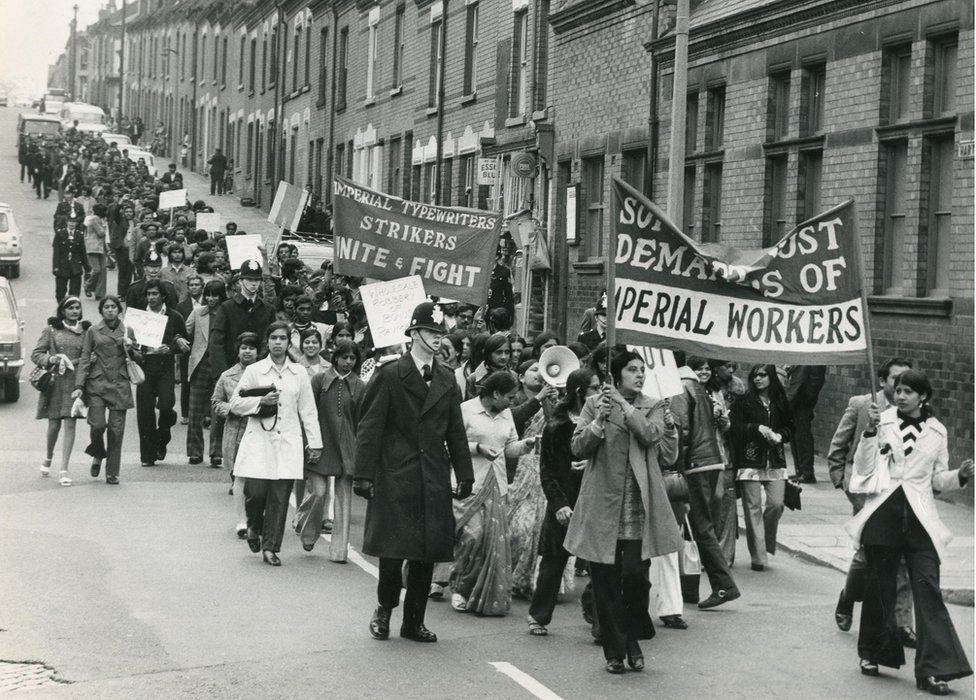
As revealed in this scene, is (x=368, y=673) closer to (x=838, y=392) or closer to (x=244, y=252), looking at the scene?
(x=838, y=392)

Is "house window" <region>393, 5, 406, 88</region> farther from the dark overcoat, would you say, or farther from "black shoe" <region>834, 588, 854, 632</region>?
"black shoe" <region>834, 588, 854, 632</region>

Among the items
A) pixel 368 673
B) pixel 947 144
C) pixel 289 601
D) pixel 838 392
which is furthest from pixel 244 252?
pixel 368 673

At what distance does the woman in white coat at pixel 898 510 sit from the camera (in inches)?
341

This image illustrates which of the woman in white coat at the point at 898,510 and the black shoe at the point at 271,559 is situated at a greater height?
A: the woman in white coat at the point at 898,510

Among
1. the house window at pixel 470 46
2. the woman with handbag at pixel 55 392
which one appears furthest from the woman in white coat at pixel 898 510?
the house window at pixel 470 46

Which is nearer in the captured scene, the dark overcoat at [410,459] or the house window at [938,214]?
the dark overcoat at [410,459]

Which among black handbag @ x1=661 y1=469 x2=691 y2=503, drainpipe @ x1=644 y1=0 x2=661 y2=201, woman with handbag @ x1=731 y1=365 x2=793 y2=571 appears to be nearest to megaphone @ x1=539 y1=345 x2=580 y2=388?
black handbag @ x1=661 y1=469 x2=691 y2=503

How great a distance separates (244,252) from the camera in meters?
22.4

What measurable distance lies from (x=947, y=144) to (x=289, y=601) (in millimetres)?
9907

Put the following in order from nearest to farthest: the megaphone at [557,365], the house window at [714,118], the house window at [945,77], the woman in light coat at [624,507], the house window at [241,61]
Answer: the woman in light coat at [624,507] → the megaphone at [557,365] → the house window at [945,77] → the house window at [714,118] → the house window at [241,61]

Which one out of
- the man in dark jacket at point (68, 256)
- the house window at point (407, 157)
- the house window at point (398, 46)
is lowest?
the man in dark jacket at point (68, 256)

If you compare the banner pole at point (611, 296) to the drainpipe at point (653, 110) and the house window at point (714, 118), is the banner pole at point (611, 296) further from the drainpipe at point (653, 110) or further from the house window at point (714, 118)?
the drainpipe at point (653, 110)

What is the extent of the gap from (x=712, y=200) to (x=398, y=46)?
2124 cm

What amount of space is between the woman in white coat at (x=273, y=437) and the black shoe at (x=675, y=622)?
3035 mm
